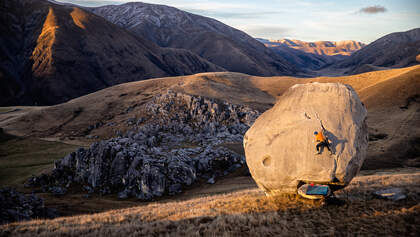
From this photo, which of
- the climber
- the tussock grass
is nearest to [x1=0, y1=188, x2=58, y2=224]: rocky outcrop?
the climber

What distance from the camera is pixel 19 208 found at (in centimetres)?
2000

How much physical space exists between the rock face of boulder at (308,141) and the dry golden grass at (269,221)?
59.8 inches

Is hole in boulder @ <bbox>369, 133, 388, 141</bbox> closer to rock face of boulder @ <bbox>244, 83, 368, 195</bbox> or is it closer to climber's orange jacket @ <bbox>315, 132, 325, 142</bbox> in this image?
rock face of boulder @ <bbox>244, 83, 368, 195</bbox>

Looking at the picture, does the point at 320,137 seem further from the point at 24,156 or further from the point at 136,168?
the point at 24,156

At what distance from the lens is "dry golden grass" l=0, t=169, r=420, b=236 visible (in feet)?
37.8

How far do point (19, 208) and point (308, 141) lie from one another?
21157 millimetres

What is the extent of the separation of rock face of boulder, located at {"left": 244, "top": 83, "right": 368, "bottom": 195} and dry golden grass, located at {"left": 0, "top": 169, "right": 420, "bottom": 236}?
4.98 ft

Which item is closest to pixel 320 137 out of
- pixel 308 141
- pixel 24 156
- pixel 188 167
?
pixel 308 141

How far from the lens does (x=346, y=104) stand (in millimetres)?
15500

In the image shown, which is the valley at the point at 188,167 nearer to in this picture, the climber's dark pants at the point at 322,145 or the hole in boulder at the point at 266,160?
the hole in boulder at the point at 266,160

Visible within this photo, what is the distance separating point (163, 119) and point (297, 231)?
61.9 m

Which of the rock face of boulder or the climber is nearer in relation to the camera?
the climber

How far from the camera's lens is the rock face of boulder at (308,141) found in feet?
46.8

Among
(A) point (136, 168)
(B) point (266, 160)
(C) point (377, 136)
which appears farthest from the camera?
(C) point (377, 136)
